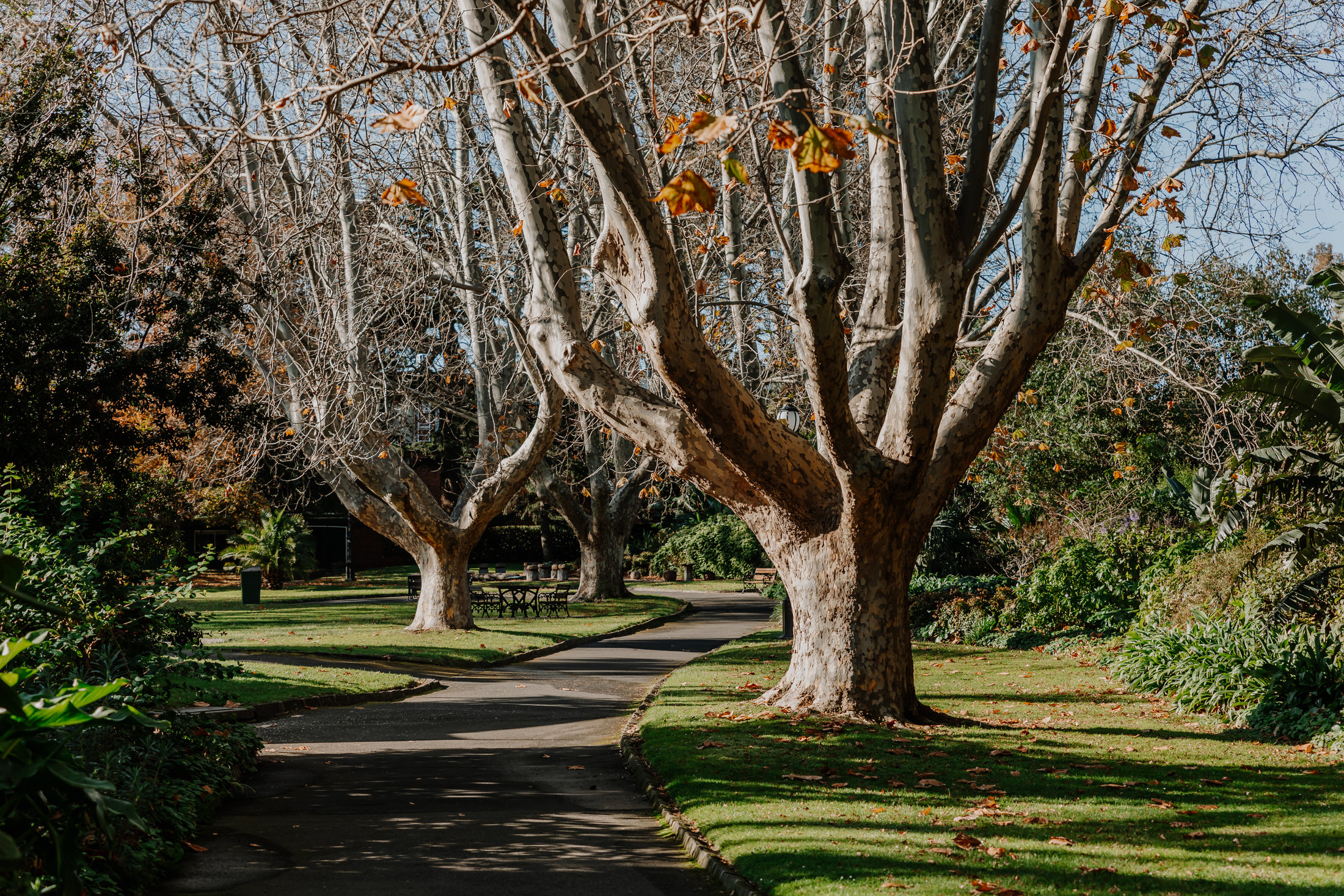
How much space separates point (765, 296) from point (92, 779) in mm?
16014

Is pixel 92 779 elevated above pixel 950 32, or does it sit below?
below

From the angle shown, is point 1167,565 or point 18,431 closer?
point 18,431

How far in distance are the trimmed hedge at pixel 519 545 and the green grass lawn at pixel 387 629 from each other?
866 inches

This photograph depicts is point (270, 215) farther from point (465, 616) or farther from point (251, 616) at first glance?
point (251, 616)

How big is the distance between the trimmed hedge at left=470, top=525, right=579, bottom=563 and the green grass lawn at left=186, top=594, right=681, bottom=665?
22.0 meters

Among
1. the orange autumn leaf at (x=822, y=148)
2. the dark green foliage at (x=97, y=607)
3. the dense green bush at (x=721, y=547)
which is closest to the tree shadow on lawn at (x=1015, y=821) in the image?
the orange autumn leaf at (x=822, y=148)

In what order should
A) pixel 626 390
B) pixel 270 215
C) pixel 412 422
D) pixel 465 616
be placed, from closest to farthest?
pixel 626 390
pixel 270 215
pixel 465 616
pixel 412 422

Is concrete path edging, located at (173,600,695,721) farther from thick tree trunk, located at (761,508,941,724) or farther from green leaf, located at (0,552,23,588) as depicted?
thick tree trunk, located at (761,508,941,724)

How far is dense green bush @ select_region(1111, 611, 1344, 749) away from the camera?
408 inches

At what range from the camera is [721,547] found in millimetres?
A: 44875

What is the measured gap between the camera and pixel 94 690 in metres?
3.62

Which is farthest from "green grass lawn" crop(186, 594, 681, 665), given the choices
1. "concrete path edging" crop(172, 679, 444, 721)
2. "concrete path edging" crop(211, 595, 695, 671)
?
"concrete path edging" crop(172, 679, 444, 721)

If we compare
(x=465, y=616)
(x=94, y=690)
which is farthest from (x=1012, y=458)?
(x=94, y=690)

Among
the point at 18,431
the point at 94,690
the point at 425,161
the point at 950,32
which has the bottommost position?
the point at 94,690
